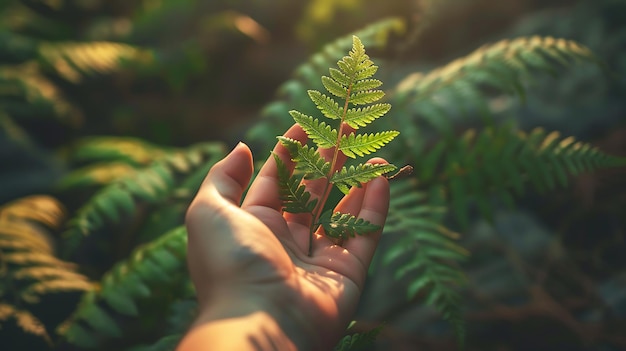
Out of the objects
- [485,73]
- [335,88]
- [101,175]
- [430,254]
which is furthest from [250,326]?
[101,175]

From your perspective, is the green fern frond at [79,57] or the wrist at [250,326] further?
the green fern frond at [79,57]

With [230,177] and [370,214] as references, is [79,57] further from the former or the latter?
[370,214]

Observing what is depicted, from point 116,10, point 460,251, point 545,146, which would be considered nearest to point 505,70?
point 545,146

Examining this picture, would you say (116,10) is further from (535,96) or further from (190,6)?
(535,96)

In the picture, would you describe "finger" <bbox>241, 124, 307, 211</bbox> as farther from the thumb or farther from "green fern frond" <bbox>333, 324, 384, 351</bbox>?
"green fern frond" <bbox>333, 324, 384, 351</bbox>

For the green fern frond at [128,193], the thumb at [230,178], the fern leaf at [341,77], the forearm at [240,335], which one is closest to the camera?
the forearm at [240,335]

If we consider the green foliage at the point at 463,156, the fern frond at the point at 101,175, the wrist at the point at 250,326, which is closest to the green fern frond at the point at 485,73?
the green foliage at the point at 463,156

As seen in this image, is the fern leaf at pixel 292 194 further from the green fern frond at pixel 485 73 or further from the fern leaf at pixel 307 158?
the green fern frond at pixel 485 73
